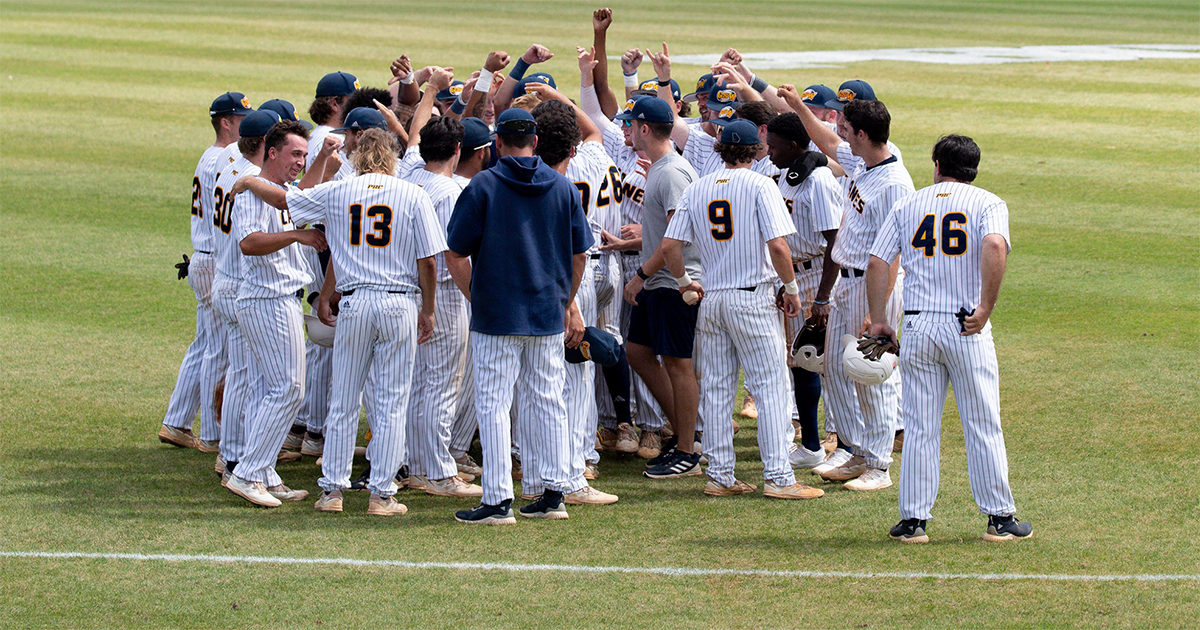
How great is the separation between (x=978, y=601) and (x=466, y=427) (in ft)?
10.5

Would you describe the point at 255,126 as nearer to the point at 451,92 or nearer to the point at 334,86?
the point at 334,86

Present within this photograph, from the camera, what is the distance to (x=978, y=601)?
543 centimetres

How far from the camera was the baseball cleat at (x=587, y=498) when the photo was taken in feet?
22.7

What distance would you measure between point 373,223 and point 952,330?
282 centimetres

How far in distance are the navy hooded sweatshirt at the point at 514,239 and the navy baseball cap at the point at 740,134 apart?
961mm

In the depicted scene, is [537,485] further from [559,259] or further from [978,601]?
[978,601]

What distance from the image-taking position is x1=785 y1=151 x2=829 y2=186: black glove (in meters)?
7.42

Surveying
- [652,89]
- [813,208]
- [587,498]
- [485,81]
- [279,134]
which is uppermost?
[652,89]

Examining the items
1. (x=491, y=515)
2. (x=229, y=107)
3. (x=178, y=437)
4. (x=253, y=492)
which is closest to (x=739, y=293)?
(x=491, y=515)

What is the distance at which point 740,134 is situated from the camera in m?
6.96

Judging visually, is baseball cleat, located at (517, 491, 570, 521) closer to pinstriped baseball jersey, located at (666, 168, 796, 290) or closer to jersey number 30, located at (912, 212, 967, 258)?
pinstriped baseball jersey, located at (666, 168, 796, 290)

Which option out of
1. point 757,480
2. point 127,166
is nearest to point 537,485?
point 757,480

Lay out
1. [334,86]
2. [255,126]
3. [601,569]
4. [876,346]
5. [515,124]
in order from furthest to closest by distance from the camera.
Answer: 1. [334,86]
2. [255,126]
3. [876,346]
4. [515,124]
5. [601,569]

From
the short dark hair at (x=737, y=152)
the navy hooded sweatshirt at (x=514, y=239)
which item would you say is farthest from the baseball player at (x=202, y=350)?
the short dark hair at (x=737, y=152)
